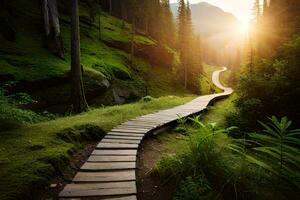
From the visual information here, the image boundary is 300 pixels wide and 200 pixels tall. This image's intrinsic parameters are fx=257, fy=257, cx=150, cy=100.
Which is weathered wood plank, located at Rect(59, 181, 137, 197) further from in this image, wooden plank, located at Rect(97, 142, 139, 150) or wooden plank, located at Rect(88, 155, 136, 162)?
wooden plank, located at Rect(97, 142, 139, 150)

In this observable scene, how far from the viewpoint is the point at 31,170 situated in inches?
183

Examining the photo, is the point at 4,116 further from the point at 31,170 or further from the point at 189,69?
the point at 189,69

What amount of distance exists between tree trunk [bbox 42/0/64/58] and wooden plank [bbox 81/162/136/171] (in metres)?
20.4

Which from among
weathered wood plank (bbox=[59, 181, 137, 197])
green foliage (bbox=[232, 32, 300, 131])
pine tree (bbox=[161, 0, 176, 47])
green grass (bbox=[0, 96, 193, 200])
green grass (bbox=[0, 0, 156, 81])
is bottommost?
weathered wood plank (bbox=[59, 181, 137, 197])

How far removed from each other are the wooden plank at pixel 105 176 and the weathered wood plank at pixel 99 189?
0.16m

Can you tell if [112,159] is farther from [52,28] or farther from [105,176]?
[52,28]

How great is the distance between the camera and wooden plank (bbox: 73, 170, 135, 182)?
182 inches

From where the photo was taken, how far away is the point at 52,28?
24.9 m

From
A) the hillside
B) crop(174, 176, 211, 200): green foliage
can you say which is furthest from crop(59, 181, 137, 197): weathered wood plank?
the hillside

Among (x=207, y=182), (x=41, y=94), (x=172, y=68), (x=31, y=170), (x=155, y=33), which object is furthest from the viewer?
(x=155, y=33)

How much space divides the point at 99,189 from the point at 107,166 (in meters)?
0.97

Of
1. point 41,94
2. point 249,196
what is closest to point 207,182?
point 249,196

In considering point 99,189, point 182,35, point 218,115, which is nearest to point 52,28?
point 218,115

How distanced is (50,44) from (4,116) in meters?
19.1
